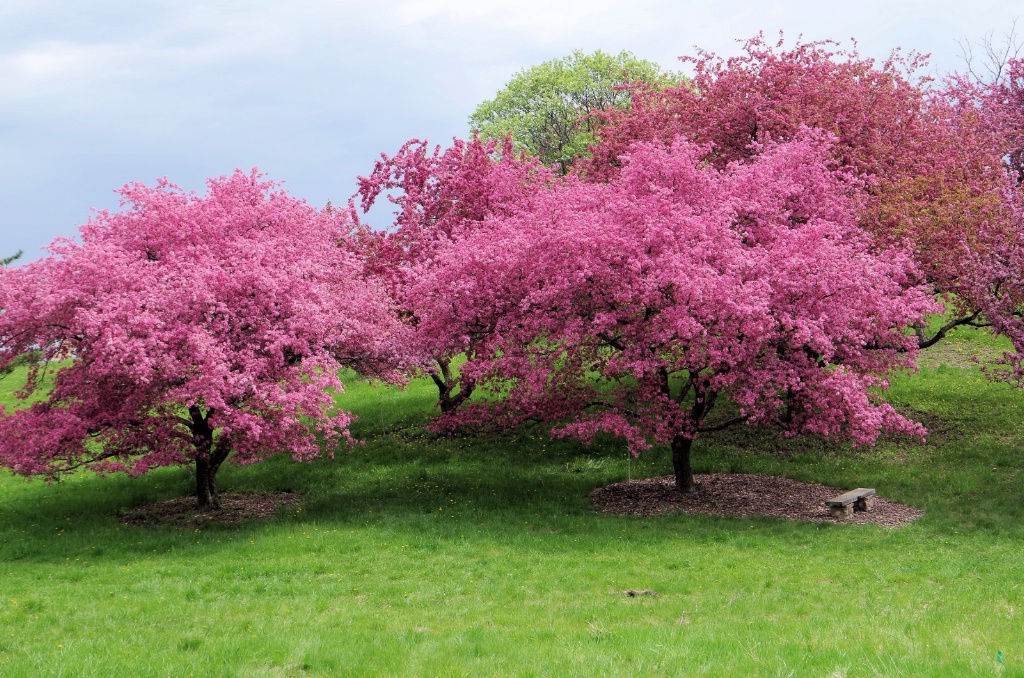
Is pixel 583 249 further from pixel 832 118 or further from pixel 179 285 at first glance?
pixel 832 118

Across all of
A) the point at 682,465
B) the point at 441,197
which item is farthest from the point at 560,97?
the point at 682,465

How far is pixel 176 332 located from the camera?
1925cm

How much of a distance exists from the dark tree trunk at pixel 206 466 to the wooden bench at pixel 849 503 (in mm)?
15576

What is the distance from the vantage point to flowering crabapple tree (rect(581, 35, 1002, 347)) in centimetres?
2434

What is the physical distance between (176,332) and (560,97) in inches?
1736

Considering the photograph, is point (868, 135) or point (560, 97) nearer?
point (868, 135)

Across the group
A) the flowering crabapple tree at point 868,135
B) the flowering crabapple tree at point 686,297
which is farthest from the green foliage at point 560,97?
the flowering crabapple tree at point 686,297

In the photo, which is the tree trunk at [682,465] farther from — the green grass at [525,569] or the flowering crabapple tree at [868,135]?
the flowering crabapple tree at [868,135]

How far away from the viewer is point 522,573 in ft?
52.6

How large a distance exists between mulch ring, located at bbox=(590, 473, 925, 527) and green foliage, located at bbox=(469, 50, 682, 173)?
36.2 metres

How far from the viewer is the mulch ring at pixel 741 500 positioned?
2103 cm

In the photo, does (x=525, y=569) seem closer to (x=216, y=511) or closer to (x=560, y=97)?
(x=216, y=511)

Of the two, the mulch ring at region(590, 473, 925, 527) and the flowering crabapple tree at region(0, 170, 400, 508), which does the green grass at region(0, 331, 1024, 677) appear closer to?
the mulch ring at region(590, 473, 925, 527)

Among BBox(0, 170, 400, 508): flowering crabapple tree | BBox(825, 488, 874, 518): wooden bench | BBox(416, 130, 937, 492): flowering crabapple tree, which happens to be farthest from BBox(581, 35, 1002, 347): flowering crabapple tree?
BBox(0, 170, 400, 508): flowering crabapple tree
